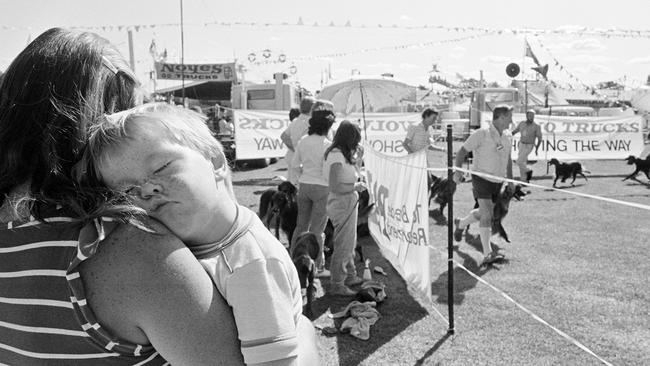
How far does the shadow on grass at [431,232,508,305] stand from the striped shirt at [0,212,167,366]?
4271 mm

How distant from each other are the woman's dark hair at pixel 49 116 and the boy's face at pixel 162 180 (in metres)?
0.07

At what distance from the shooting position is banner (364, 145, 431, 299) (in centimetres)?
423

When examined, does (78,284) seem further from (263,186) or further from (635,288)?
(263,186)

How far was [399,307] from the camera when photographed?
184 inches

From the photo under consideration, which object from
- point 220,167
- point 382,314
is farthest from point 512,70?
point 220,167

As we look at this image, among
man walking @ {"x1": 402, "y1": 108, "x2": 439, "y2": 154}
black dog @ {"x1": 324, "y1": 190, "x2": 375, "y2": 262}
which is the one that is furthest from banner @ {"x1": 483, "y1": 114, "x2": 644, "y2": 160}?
black dog @ {"x1": 324, "y1": 190, "x2": 375, "y2": 262}

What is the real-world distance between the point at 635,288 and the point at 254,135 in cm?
969

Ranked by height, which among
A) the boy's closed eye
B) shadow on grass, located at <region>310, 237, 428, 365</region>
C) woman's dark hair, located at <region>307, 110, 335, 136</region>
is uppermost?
woman's dark hair, located at <region>307, 110, 335, 136</region>

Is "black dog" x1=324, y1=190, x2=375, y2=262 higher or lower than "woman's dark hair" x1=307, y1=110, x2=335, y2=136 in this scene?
lower

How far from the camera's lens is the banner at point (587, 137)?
1436 cm

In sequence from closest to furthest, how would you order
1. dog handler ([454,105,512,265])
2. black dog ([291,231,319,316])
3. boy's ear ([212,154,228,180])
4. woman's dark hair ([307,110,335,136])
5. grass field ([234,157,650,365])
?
boy's ear ([212,154,228,180])
grass field ([234,157,650,365])
black dog ([291,231,319,316])
woman's dark hair ([307,110,335,136])
dog handler ([454,105,512,265])

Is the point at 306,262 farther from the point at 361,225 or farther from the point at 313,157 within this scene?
the point at 361,225

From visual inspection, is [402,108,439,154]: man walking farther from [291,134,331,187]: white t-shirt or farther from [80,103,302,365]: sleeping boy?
[80,103,302,365]: sleeping boy

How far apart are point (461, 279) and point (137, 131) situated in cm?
494
